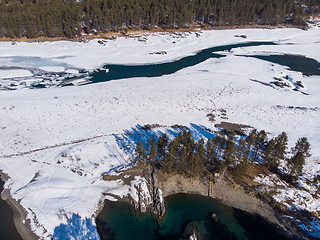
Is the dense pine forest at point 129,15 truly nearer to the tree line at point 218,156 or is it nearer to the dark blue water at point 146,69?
the dark blue water at point 146,69

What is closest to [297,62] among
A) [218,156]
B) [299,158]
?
[299,158]

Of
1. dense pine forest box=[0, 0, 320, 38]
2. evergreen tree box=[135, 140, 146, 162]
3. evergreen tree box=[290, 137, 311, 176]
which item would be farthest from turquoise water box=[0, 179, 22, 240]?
dense pine forest box=[0, 0, 320, 38]

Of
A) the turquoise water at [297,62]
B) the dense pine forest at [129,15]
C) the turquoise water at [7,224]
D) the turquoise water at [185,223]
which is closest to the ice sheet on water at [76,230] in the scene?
the turquoise water at [185,223]

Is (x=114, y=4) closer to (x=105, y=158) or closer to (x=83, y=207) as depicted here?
(x=105, y=158)

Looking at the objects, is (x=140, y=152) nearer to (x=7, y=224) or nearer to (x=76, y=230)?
(x=76, y=230)

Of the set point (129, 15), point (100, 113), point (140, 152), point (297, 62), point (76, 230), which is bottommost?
point (76, 230)

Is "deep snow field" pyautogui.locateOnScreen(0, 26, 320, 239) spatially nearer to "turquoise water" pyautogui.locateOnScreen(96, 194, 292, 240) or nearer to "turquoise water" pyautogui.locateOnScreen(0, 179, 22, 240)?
"turquoise water" pyautogui.locateOnScreen(0, 179, 22, 240)
